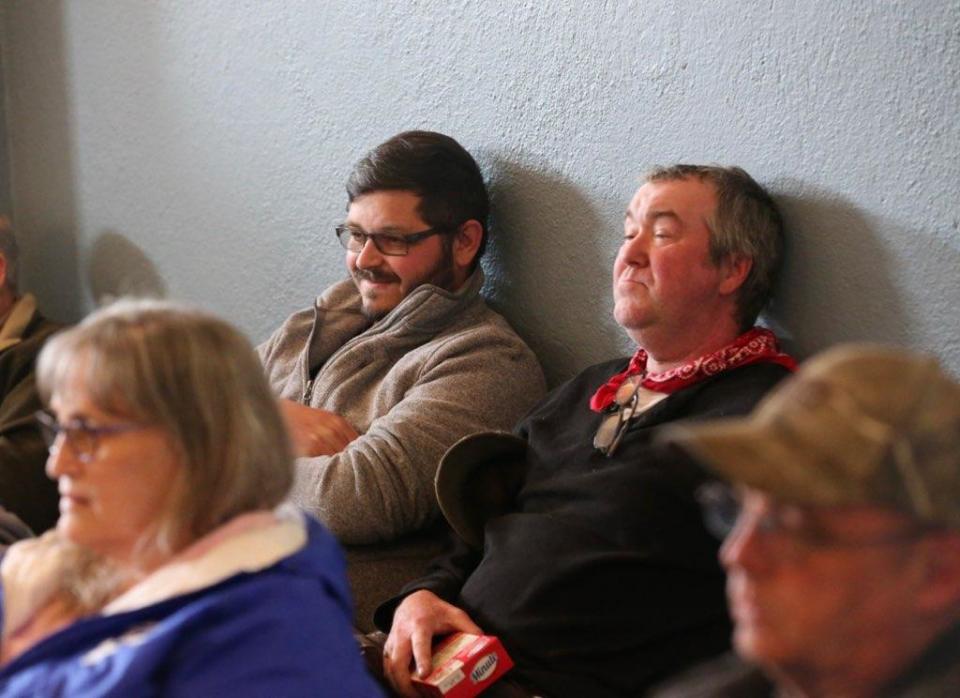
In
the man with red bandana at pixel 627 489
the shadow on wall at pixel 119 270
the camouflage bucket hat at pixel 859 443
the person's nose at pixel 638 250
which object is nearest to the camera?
the camouflage bucket hat at pixel 859 443

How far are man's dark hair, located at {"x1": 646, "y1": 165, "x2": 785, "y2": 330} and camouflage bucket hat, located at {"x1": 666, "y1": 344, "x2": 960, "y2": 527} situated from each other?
1223 mm

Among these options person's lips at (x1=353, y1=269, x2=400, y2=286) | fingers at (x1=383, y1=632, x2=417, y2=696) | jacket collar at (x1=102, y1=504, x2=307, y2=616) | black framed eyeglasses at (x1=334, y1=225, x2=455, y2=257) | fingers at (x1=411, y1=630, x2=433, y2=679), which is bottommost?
fingers at (x1=383, y1=632, x2=417, y2=696)

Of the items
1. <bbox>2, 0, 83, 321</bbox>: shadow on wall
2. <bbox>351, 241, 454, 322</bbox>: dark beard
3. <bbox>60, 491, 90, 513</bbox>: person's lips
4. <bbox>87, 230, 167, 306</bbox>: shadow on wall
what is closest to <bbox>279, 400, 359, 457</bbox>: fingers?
<bbox>351, 241, 454, 322</bbox>: dark beard

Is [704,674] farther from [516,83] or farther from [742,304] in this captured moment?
[516,83]

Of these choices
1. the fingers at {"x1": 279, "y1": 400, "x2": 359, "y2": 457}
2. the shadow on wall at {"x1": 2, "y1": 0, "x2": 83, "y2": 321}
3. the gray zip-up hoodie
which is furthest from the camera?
the shadow on wall at {"x1": 2, "y1": 0, "x2": 83, "y2": 321}

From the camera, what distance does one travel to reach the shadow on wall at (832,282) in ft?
6.64

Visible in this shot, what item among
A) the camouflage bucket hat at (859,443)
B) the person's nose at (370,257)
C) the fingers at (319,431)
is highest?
the camouflage bucket hat at (859,443)

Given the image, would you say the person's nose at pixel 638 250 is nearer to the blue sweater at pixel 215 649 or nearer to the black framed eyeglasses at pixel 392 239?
the black framed eyeglasses at pixel 392 239

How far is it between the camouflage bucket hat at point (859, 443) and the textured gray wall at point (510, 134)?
3.51ft

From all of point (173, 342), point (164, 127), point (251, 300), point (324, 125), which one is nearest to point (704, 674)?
point (173, 342)

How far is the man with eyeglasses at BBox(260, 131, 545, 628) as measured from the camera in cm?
245

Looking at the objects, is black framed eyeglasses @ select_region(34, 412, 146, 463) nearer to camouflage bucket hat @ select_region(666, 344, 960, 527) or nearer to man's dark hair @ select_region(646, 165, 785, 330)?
camouflage bucket hat @ select_region(666, 344, 960, 527)

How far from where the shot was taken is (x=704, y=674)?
3.72ft

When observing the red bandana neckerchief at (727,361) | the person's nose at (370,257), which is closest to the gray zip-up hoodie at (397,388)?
the person's nose at (370,257)
